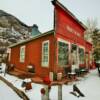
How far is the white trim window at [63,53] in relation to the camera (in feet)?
44.2

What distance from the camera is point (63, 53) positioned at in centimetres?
1427

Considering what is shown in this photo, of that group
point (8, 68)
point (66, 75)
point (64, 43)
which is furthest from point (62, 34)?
point (8, 68)

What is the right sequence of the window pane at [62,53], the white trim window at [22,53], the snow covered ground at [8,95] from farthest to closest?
the white trim window at [22,53], the window pane at [62,53], the snow covered ground at [8,95]

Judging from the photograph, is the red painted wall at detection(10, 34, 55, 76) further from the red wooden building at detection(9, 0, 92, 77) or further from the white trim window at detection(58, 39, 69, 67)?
the white trim window at detection(58, 39, 69, 67)

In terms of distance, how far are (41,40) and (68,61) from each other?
10.3 ft

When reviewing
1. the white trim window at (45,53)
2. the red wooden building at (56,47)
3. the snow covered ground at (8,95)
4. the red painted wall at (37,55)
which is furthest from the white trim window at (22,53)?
the snow covered ground at (8,95)

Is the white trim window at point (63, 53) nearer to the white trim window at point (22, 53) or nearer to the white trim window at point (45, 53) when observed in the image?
the white trim window at point (45, 53)

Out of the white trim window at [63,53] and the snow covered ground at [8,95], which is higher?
the white trim window at [63,53]

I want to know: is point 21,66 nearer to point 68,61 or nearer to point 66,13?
point 68,61

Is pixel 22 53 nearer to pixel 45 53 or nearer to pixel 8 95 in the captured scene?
pixel 45 53

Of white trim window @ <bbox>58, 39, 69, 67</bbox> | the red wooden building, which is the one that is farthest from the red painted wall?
white trim window @ <bbox>58, 39, 69, 67</bbox>

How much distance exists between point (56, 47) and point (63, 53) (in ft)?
5.36

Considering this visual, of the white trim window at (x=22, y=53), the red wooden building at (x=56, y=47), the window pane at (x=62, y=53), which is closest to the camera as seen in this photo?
the red wooden building at (x=56, y=47)

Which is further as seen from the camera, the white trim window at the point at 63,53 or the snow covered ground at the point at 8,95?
the white trim window at the point at 63,53
